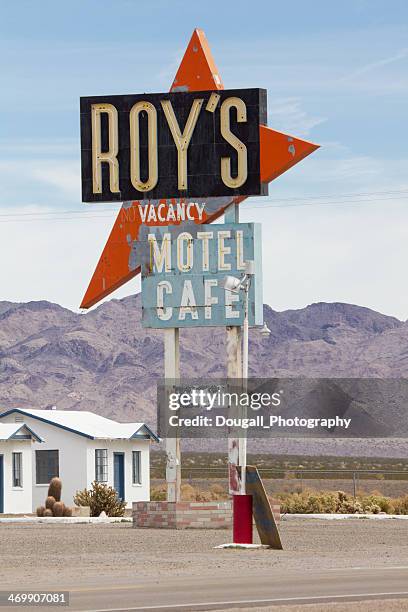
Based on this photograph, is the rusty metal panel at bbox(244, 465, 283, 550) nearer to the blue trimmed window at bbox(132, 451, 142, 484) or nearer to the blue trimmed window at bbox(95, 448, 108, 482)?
the blue trimmed window at bbox(95, 448, 108, 482)

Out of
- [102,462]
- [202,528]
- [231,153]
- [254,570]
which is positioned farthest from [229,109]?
[102,462]

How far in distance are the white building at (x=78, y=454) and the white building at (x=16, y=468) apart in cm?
67

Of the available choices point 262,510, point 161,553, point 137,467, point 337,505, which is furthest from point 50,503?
point 161,553

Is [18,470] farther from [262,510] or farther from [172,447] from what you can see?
[262,510]

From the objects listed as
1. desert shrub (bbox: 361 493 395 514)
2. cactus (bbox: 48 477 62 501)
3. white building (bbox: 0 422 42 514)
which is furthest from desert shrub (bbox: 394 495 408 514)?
white building (bbox: 0 422 42 514)

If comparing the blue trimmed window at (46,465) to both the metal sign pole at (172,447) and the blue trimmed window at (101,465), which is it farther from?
the metal sign pole at (172,447)

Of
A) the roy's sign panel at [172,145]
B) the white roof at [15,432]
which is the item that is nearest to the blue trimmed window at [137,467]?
the white roof at [15,432]

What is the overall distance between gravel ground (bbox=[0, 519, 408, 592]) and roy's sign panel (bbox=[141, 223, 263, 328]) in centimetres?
538

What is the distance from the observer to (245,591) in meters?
19.2

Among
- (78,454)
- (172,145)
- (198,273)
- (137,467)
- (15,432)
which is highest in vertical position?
(172,145)

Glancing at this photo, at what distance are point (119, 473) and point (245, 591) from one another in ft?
114

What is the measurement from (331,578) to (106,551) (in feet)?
24.2

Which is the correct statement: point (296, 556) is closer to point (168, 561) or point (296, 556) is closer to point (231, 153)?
point (168, 561)

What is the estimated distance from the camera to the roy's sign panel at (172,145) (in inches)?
1431
